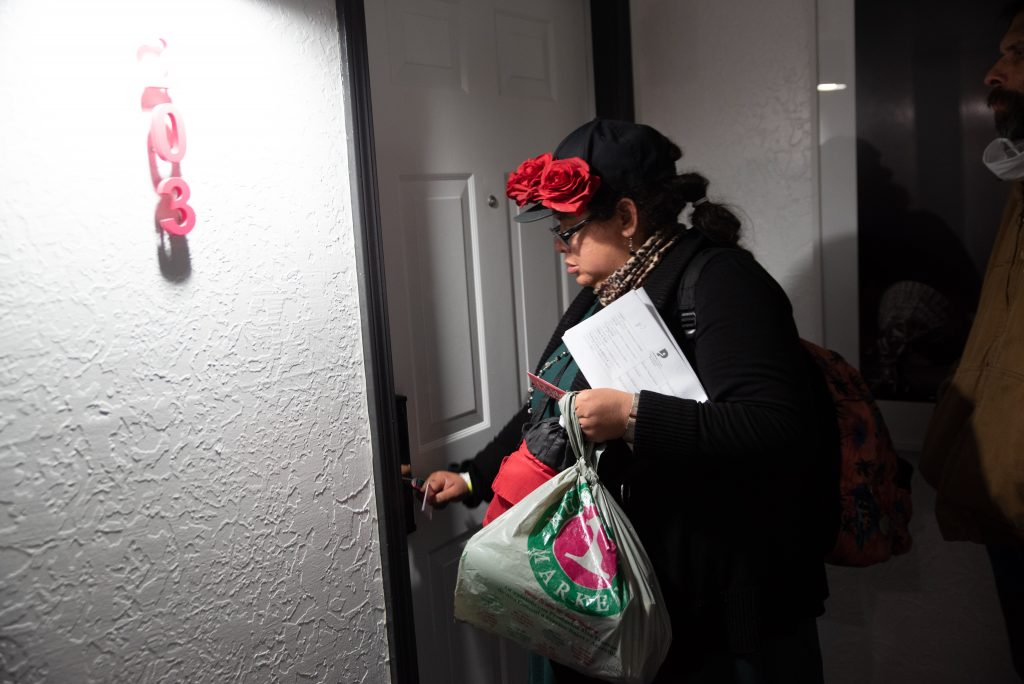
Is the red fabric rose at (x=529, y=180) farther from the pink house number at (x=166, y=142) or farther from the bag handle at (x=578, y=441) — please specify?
the pink house number at (x=166, y=142)

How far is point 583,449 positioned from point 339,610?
54 centimetres

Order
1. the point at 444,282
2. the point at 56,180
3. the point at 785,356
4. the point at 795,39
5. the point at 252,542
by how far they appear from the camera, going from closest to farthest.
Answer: the point at 56,180 < the point at 785,356 < the point at 252,542 < the point at 444,282 < the point at 795,39

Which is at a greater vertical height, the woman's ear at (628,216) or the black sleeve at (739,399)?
the woman's ear at (628,216)

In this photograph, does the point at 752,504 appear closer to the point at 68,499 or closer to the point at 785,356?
the point at 785,356

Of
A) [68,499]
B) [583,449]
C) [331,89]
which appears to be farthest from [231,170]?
[583,449]

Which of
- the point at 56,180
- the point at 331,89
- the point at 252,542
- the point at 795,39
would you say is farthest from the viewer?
the point at 795,39

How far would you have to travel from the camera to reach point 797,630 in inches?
51.2

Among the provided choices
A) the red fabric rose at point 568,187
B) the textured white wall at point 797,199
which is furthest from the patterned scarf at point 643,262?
the textured white wall at point 797,199

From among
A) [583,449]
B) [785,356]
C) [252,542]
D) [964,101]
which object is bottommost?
[252,542]

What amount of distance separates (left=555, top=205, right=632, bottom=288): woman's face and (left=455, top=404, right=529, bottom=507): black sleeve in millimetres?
368

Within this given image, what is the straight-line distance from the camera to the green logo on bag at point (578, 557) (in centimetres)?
113

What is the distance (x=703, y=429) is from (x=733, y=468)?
0.09 meters

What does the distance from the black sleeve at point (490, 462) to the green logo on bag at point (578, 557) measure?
38cm

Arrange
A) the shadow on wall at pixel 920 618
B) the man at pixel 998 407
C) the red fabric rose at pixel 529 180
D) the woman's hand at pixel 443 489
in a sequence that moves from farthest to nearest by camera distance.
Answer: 1. the shadow on wall at pixel 920 618
2. the woman's hand at pixel 443 489
3. the man at pixel 998 407
4. the red fabric rose at pixel 529 180
